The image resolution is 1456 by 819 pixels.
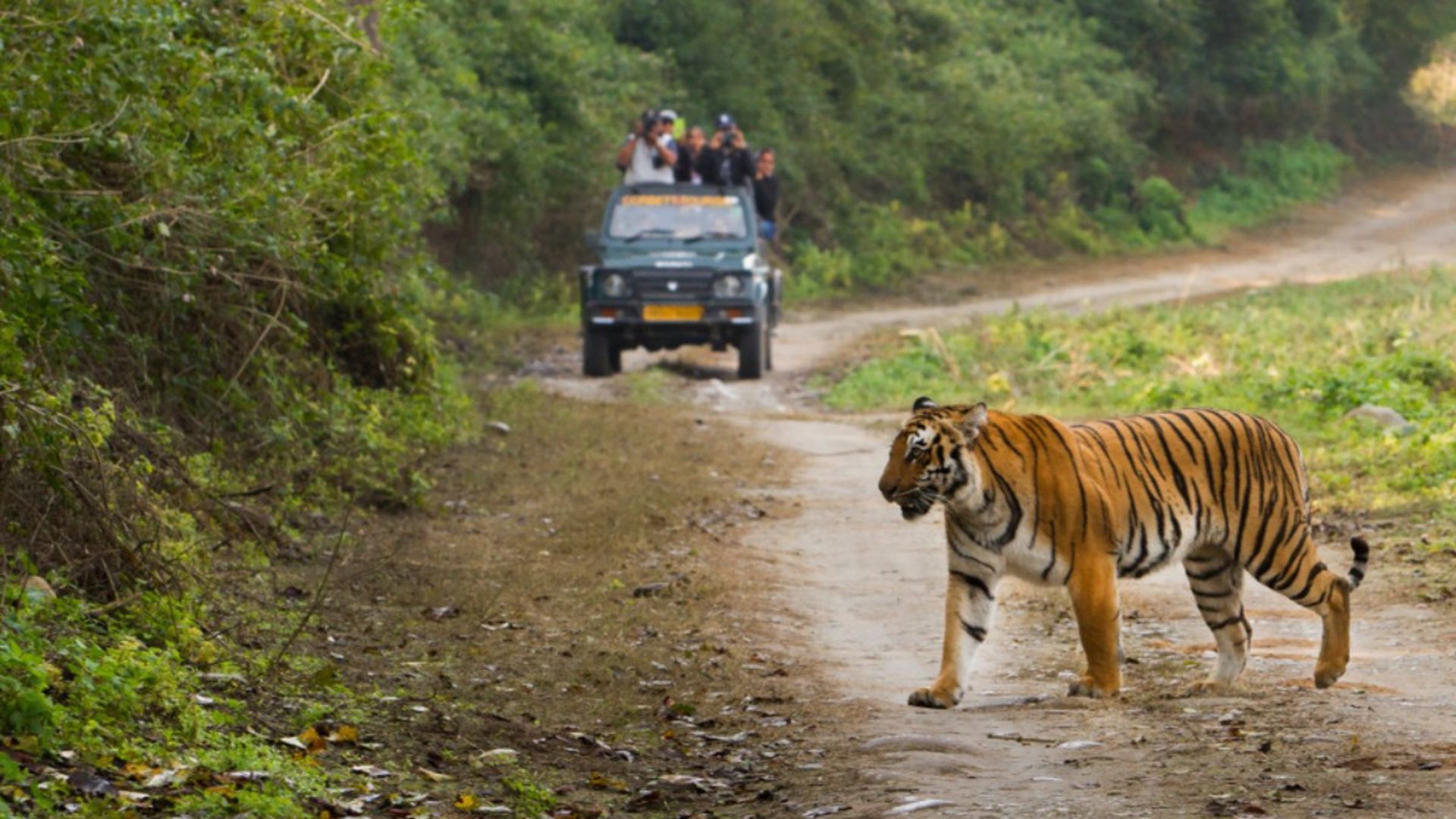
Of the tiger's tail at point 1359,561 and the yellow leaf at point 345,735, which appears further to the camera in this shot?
the tiger's tail at point 1359,561

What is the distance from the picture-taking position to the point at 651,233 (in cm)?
2161

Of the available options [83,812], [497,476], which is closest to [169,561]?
[83,812]

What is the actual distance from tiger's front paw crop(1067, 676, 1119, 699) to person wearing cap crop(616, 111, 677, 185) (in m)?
15.9

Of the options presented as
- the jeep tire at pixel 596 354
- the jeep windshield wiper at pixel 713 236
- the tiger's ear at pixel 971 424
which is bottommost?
the jeep tire at pixel 596 354

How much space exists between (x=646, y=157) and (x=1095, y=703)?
1664cm

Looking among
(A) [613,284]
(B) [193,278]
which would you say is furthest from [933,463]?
(A) [613,284]

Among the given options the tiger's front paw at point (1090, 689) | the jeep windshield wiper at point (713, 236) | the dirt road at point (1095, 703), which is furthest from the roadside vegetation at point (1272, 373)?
the tiger's front paw at point (1090, 689)

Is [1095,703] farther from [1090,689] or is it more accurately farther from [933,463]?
[933,463]

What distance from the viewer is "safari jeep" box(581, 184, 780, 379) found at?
831 inches

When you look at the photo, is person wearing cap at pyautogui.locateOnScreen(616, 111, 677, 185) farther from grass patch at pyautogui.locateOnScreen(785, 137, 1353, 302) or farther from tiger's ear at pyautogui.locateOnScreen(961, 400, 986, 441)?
tiger's ear at pyautogui.locateOnScreen(961, 400, 986, 441)

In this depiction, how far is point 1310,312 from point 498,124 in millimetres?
10666

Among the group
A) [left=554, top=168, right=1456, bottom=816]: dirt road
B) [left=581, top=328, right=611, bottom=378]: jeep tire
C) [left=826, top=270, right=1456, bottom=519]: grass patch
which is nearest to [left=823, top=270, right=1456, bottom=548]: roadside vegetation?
[left=826, top=270, right=1456, bottom=519]: grass patch

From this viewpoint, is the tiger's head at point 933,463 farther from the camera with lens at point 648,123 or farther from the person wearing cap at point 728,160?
the person wearing cap at point 728,160

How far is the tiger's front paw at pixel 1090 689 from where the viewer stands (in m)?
7.56
